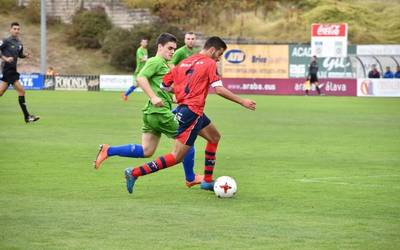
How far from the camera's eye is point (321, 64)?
62.5 meters

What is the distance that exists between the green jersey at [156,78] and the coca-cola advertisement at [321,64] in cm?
5050

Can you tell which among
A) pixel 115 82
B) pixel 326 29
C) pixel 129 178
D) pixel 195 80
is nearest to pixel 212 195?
pixel 129 178

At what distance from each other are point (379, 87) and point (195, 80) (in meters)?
39.3

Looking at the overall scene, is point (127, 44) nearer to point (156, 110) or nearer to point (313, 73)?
point (313, 73)

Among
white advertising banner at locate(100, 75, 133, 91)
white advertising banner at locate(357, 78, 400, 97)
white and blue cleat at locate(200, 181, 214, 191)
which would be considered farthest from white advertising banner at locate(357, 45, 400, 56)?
white and blue cleat at locate(200, 181, 214, 191)

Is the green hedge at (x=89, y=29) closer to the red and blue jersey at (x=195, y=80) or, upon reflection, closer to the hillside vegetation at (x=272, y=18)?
the hillside vegetation at (x=272, y=18)

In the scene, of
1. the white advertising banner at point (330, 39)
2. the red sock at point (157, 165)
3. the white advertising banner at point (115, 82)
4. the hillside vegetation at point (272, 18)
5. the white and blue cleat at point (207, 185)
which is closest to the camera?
the red sock at point (157, 165)

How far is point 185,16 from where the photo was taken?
7412 centimetres

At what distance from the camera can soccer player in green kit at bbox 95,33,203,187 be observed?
1152cm

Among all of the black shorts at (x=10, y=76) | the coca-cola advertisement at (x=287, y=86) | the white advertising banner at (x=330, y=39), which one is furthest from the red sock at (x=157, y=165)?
the white advertising banner at (x=330, y=39)

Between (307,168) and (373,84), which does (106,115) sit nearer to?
Result: (307,168)

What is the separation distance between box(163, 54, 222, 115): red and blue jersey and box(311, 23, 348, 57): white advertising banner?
48893 mm

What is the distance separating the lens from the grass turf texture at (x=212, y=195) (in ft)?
28.1

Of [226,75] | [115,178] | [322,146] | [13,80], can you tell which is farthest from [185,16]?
[115,178]
